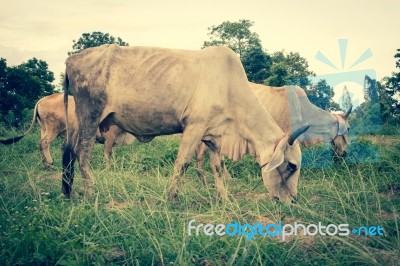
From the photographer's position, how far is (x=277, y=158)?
3934 mm

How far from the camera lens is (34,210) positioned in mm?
3221

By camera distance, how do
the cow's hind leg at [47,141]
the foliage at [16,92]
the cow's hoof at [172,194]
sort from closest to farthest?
1. the cow's hoof at [172,194]
2. the cow's hind leg at [47,141]
3. the foliage at [16,92]

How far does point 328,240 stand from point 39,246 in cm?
200

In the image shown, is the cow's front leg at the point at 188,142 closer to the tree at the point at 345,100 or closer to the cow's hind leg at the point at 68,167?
the cow's hind leg at the point at 68,167

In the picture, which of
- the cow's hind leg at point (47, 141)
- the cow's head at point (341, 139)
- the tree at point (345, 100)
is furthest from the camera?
the cow's hind leg at point (47, 141)

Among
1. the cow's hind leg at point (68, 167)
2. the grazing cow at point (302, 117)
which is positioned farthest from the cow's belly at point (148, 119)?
the grazing cow at point (302, 117)

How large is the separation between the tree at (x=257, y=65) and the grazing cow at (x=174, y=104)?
64.6 feet

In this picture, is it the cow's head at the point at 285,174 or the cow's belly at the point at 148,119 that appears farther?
the cow's belly at the point at 148,119

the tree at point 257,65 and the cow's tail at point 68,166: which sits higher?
the tree at point 257,65

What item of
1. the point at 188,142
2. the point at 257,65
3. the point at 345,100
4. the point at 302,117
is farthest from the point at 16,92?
the point at 188,142

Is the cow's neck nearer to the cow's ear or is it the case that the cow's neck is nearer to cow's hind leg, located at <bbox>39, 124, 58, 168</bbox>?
the cow's ear

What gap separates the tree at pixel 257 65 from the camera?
23797 mm

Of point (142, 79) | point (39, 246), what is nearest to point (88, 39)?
point (142, 79)

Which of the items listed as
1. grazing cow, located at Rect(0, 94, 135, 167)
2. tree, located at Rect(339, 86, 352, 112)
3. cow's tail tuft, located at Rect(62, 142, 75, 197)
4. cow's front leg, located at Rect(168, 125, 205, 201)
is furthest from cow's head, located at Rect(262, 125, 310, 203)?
grazing cow, located at Rect(0, 94, 135, 167)
